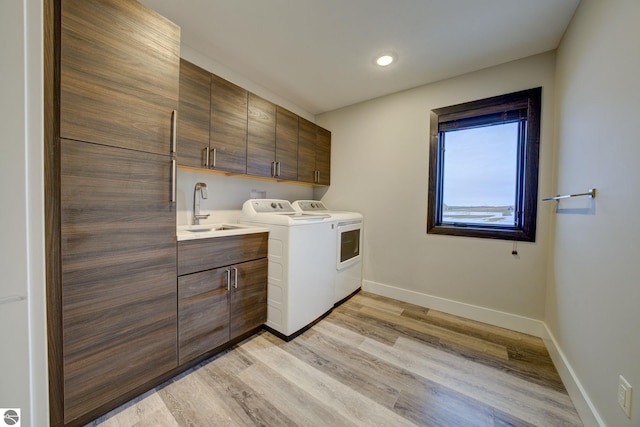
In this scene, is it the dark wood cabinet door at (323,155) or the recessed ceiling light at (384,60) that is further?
the dark wood cabinet door at (323,155)

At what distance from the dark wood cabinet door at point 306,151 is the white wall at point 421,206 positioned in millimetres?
408

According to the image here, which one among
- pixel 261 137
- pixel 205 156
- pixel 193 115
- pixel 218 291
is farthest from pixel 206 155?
pixel 218 291

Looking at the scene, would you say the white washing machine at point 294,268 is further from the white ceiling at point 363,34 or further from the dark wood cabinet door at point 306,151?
the white ceiling at point 363,34

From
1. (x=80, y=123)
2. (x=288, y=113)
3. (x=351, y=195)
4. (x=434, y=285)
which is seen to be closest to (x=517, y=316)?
(x=434, y=285)

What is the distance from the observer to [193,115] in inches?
64.7

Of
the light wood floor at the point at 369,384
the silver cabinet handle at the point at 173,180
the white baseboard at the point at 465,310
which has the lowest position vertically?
the light wood floor at the point at 369,384

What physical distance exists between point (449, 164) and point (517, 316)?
1536 millimetres

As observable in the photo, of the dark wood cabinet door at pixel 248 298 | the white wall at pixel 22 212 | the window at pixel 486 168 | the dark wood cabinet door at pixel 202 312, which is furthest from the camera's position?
the window at pixel 486 168

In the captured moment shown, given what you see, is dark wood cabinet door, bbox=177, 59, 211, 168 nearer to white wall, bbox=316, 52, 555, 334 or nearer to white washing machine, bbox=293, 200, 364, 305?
white washing machine, bbox=293, 200, 364, 305

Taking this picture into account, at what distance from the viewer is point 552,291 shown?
1748 mm

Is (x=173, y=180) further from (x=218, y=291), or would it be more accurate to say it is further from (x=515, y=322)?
(x=515, y=322)

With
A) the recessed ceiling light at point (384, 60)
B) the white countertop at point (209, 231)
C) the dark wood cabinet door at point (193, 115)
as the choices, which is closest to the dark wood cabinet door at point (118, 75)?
the dark wood cabinet door at point (193, 115)

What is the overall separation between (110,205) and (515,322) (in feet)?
10.2

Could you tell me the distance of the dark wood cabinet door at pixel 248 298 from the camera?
5.60 feet
